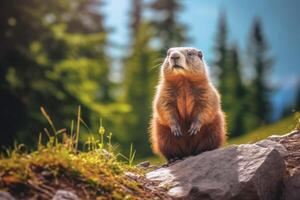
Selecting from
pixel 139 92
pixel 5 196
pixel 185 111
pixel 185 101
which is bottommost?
pixel 139 92

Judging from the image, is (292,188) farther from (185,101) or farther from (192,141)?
(185,101)

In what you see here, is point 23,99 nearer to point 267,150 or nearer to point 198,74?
point 198,74

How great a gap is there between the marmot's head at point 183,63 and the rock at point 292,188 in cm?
232

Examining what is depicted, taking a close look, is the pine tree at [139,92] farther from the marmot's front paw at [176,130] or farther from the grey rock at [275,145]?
the grey rock at [275,145]

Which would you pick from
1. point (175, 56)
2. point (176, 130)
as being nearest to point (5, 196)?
point (176, 130)

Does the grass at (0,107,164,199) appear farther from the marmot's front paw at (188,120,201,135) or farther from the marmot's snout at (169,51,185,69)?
the marmot's snout at (169,51,185,69)

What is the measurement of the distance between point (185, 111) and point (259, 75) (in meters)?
49.3

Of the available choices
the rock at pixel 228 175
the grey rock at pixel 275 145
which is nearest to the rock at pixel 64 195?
the rock at pixel 228 175

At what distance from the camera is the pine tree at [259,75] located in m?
54.4

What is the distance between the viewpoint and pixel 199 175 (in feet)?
23.0

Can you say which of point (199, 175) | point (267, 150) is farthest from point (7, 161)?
point (267, 150)

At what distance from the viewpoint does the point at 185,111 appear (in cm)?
894

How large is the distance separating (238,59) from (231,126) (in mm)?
6756

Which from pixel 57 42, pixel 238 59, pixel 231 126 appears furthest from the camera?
pixel 238 59
